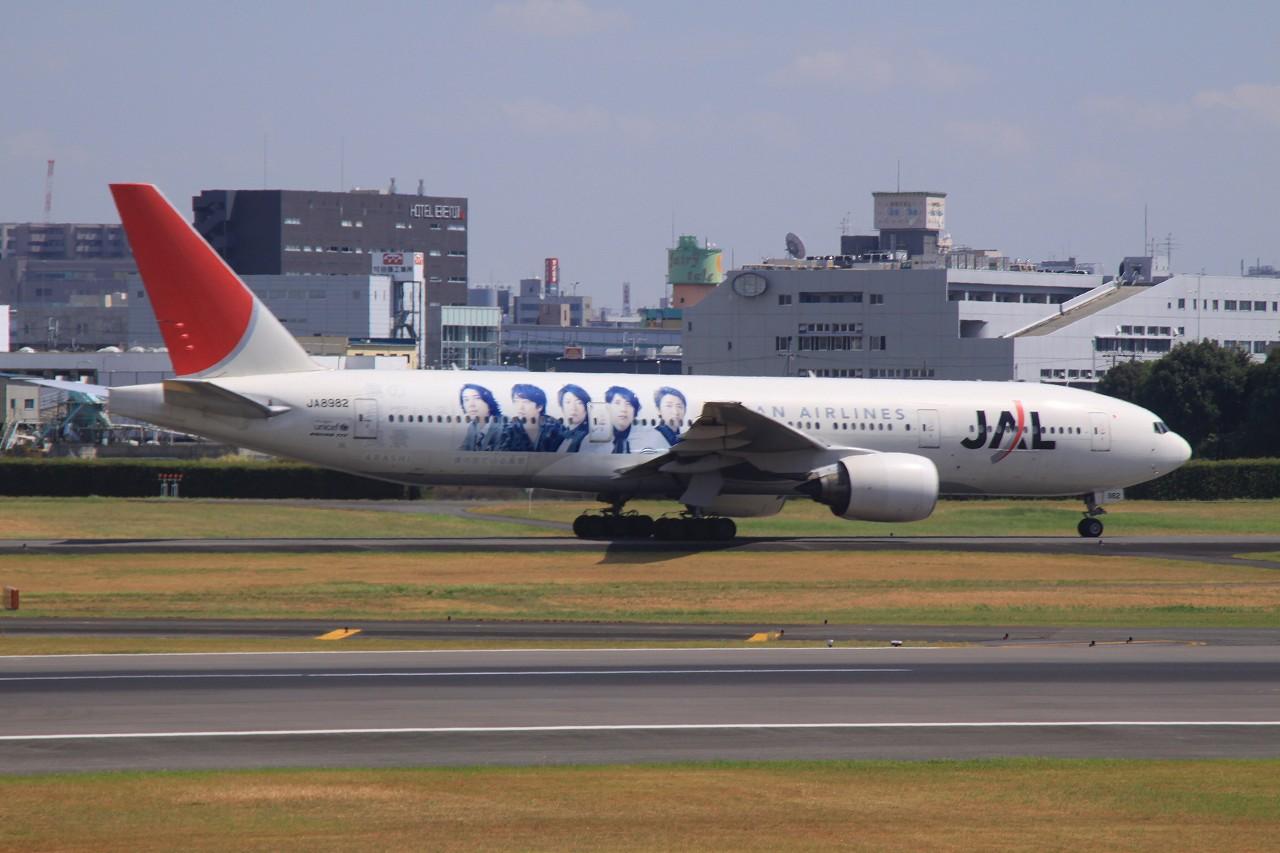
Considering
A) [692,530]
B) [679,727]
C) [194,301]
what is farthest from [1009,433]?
[679,727]

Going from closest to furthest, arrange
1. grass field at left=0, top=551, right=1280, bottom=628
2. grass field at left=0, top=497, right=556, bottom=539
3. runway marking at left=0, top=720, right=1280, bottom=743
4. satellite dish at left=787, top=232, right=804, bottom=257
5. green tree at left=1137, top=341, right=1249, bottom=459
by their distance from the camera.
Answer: runway marking at left=0, top=720, right=1280, bottom=743
grass field at left=0, top=551, right=1280, bottom=628
grass field at left=0, top=497, right=556, bottom=539
green tree at left=1137, top=341, right=1249, bottom=459
satellite dish at left=787, top=232, right=804, bottom=257

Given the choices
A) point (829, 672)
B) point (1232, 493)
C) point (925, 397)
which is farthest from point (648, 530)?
point (1232, 493)

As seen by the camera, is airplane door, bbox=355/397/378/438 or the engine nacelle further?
airplane door, bbox=355/397/378/438

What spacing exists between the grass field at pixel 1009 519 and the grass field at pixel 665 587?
9.82 m

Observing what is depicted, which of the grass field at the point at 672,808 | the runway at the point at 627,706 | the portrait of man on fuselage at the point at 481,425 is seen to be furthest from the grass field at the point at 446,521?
the grass field at the point at 672,808

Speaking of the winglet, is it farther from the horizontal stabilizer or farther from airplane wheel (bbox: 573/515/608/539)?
airplane wheel (bbox: 573/515/608/539)

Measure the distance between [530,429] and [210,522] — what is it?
12782mm

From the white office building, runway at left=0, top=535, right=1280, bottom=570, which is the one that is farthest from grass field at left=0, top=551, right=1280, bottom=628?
the white office building

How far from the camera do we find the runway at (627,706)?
16.1 meters

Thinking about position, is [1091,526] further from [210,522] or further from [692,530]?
[210,522]

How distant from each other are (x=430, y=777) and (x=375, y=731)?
246 cm

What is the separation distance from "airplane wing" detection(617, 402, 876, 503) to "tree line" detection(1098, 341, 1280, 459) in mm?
54414

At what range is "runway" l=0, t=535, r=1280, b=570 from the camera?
37.9 metres

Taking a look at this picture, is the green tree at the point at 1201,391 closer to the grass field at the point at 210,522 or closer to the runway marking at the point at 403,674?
the grass field at the point at 210,522
